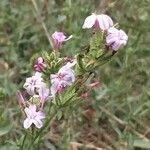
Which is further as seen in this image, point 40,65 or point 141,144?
point 141,144

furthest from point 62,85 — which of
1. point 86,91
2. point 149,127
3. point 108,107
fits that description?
point 149,127

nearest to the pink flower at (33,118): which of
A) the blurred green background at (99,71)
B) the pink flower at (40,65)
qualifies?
the pink flower at (40,65)

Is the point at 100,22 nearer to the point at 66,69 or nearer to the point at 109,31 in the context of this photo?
the point at 109,31

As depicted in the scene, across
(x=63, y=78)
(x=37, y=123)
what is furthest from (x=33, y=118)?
(x=63, y=78)

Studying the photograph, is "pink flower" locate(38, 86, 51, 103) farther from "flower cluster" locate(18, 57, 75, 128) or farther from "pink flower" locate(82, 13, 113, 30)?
"pink flower" locate(82, 13, 113, 30)

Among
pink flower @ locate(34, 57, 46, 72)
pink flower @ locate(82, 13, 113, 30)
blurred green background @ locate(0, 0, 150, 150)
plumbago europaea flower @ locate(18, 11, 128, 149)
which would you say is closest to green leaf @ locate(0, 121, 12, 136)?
plumbago europaea flower @ locate(18, 11, 128, 149)

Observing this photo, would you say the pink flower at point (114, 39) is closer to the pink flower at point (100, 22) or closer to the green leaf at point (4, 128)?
the pink flower at point (100, 22)

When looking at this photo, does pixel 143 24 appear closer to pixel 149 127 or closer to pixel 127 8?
pixel 127 8
